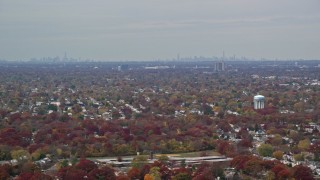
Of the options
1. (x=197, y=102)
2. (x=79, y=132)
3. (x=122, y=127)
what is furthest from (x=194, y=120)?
(x=197, y=102)

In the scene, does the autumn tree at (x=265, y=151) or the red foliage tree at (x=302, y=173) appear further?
the autumn tree at (x=265, y=151)

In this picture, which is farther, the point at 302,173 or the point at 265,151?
the point at 265,151

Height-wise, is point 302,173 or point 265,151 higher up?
point 302,173

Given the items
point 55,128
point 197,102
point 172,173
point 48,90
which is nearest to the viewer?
point 172,173

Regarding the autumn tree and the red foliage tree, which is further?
the autumn tree

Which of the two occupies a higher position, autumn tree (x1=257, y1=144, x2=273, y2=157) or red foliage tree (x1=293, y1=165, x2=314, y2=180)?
red foliage tree (x1=293, y1=165, x2=314, y2=180)

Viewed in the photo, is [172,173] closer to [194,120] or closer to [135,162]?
[135,162]

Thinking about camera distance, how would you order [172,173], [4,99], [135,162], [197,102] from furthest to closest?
[4,99], [197,102], [135,162], [172,173]

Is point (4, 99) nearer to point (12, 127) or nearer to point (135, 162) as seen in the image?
point (12, 127)

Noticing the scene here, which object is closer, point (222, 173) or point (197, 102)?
point (222, 173)

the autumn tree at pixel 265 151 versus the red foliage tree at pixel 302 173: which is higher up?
the red foliage tree at pixel 302 173
